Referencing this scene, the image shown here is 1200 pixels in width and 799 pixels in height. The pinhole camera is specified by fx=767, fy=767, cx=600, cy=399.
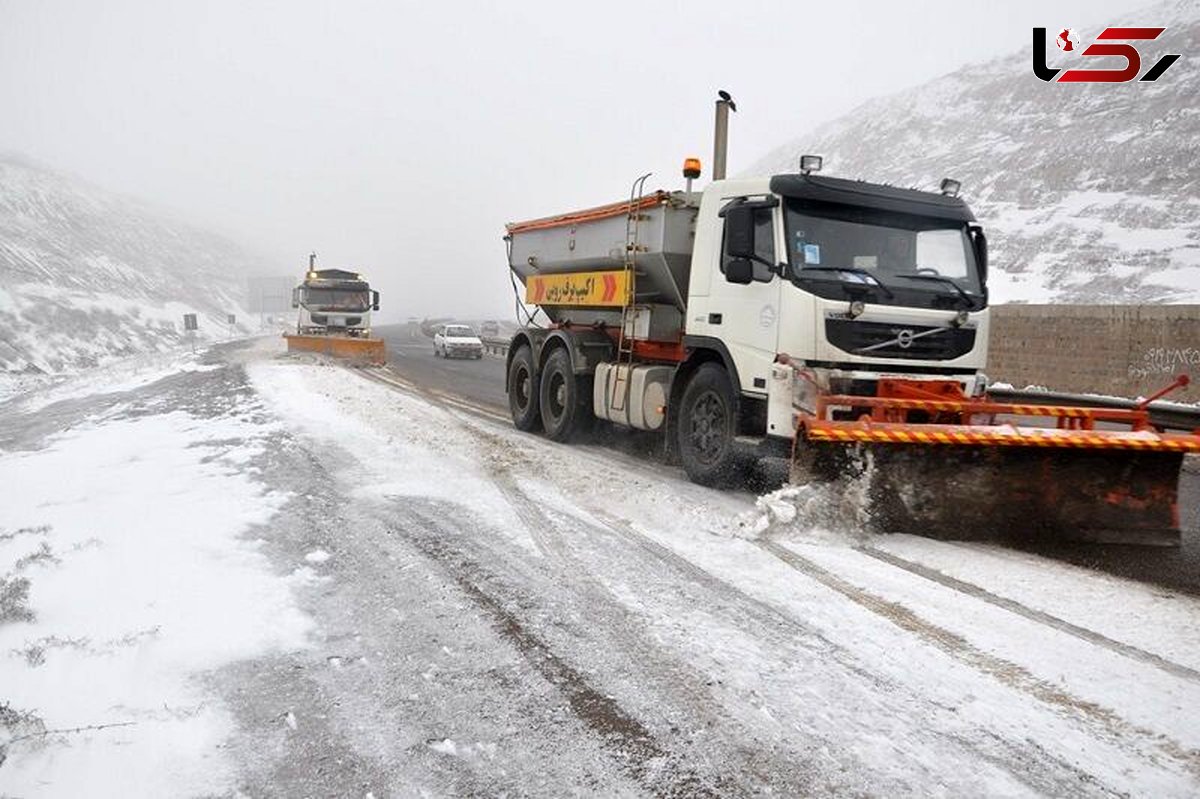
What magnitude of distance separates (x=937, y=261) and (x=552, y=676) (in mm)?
5333

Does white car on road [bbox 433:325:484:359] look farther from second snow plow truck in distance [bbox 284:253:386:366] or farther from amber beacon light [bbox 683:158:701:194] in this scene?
amber beacon light [bbox 683:158:701:194]

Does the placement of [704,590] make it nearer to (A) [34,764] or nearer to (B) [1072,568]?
(B) [1072,568]

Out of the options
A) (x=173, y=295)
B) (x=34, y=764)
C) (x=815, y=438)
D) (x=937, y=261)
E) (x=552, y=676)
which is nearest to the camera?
(x=34, y=764)

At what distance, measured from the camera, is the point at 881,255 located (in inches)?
261

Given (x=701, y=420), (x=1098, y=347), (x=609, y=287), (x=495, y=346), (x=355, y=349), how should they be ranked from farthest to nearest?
(x=495, y=346) < (x=355, y=349) < (x=1098, y=347) < (x=609, y=287) < (x=701, y=420)

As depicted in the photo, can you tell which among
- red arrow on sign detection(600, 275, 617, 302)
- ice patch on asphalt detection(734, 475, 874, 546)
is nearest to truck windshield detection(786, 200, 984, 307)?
ice patch on asphalt detection(734, 475, 874, 546)

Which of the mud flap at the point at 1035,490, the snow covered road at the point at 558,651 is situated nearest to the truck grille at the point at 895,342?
the mud flap at the point at 1035,490

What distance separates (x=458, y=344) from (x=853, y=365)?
2604 cm

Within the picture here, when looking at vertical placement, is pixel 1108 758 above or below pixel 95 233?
below

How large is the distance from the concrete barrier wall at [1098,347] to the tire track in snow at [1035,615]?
40.2ft

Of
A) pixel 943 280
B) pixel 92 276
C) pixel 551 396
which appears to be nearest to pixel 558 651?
pixel 943 280

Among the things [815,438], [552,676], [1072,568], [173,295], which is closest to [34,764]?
[552,676]

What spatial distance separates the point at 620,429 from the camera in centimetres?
1085

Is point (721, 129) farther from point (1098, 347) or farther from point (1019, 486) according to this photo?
point (1098, 347)
